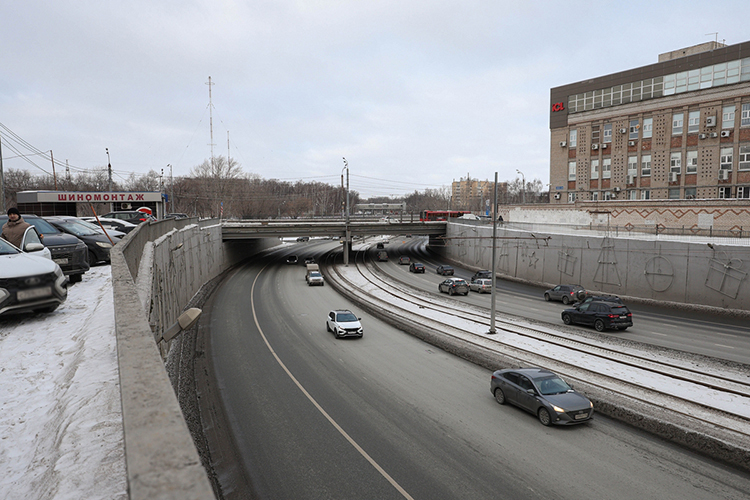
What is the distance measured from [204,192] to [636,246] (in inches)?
3519

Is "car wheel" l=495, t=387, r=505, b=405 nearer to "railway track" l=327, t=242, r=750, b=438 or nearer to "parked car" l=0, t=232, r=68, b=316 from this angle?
"railway track" l=327, t=242, r=750, b=438

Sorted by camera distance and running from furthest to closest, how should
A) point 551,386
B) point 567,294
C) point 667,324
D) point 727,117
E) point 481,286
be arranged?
point 727,117, point 481,286, point 567,294, point 667,324, point 551,386

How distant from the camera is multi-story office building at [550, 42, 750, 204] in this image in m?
46.9

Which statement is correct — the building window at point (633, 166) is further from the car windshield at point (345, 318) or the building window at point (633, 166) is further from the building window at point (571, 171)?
the car windshield at point (345, 318)

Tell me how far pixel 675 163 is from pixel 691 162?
152cm

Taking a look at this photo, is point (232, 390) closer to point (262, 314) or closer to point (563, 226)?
point (262, 314)

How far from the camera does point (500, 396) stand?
15.5 metres

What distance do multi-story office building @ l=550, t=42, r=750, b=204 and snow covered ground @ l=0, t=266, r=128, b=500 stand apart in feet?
191

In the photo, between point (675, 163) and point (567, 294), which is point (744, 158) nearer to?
point (675, 163)

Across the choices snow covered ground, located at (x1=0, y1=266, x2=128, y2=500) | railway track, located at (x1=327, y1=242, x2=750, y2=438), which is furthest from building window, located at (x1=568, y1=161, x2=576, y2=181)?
snow covered ground, located at (x1=0, y1=266, x2=128, y2=500)

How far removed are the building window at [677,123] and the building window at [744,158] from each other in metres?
6.20

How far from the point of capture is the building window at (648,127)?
172 feet

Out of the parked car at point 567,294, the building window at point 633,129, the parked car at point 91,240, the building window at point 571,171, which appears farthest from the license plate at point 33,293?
the building window at point 571,171

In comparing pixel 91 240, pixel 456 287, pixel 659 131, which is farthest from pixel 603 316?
pixel 659 131
